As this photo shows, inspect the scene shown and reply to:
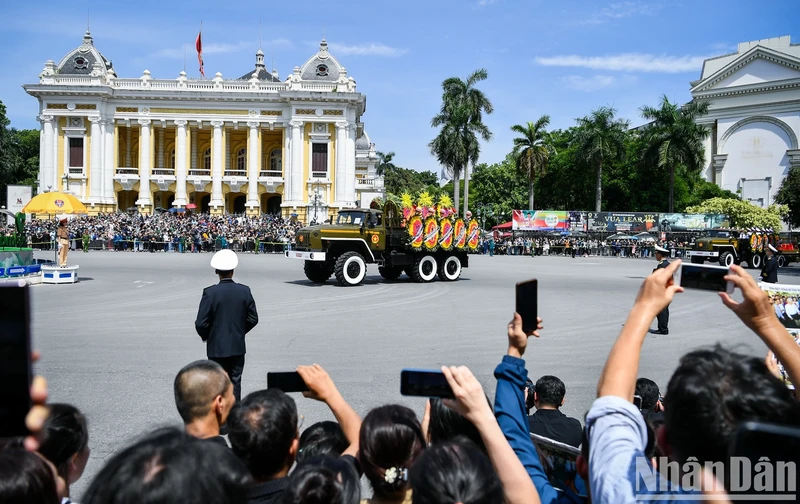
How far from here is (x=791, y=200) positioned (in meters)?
43.4

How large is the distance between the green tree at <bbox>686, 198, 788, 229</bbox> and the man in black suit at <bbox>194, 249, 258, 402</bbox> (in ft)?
168

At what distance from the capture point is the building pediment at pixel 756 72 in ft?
220

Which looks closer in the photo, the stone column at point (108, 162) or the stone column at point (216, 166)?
the stone column at point (108, 162)

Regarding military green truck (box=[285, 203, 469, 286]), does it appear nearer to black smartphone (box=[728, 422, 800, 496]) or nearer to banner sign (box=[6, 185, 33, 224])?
black smartphone (box=[728, 422, 800, 496])

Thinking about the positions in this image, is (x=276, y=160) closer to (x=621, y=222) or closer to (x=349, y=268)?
(x=621, y=222)

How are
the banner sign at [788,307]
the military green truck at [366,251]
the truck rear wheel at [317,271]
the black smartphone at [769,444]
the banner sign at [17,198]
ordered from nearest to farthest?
the black smartphone at [769,444] < the banner sign at [788,307] < the military green truck at [366,251] < the truck rear wheel at [317,271] < the banner sign at [17,198]

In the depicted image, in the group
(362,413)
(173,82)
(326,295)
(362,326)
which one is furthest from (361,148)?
(362,413)

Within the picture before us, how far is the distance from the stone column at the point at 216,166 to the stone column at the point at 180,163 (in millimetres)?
2516

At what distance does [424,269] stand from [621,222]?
3215 cm

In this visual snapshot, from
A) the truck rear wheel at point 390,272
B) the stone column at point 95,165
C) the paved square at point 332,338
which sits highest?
the stone column at point 95,165

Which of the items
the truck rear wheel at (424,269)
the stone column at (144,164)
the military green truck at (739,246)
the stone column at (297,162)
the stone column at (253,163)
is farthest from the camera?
the stone column at (253,163)

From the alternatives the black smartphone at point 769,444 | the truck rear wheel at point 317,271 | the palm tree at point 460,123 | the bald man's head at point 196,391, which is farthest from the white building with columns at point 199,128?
the black smartphone at point 769,444

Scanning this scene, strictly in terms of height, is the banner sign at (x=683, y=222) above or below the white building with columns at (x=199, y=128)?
below

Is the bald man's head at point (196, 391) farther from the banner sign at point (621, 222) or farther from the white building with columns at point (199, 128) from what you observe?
the white building with columns at point (199, 128)
